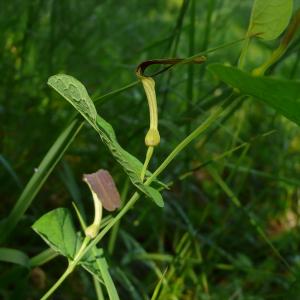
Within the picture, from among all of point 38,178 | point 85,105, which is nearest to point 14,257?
point 38,178

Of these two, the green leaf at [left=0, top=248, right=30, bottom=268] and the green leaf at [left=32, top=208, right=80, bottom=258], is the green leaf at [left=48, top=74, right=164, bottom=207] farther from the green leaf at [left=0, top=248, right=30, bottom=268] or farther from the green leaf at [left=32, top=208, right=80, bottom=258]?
the green leaf at [left=0, top=248, right=30, bottom=268]

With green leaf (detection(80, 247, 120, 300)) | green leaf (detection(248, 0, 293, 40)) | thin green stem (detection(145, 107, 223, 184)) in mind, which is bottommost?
green leaf (detection(80, 247, 120, 300))

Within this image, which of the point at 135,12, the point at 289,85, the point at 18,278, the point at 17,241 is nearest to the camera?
the point at 289,85

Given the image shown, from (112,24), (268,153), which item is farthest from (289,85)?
(112,24)

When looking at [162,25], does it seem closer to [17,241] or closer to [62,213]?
[17,241]

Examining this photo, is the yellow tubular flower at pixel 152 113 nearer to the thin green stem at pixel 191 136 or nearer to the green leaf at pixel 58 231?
the thin green stem at pixel 191 136

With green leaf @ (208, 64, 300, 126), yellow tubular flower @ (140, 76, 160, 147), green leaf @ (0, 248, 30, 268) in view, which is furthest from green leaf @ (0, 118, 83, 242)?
green leaf @ (208, 64, 300, 126)

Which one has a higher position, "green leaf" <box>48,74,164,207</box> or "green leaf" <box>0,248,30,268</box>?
"green leaf" <box>48,74,164,207</box>
